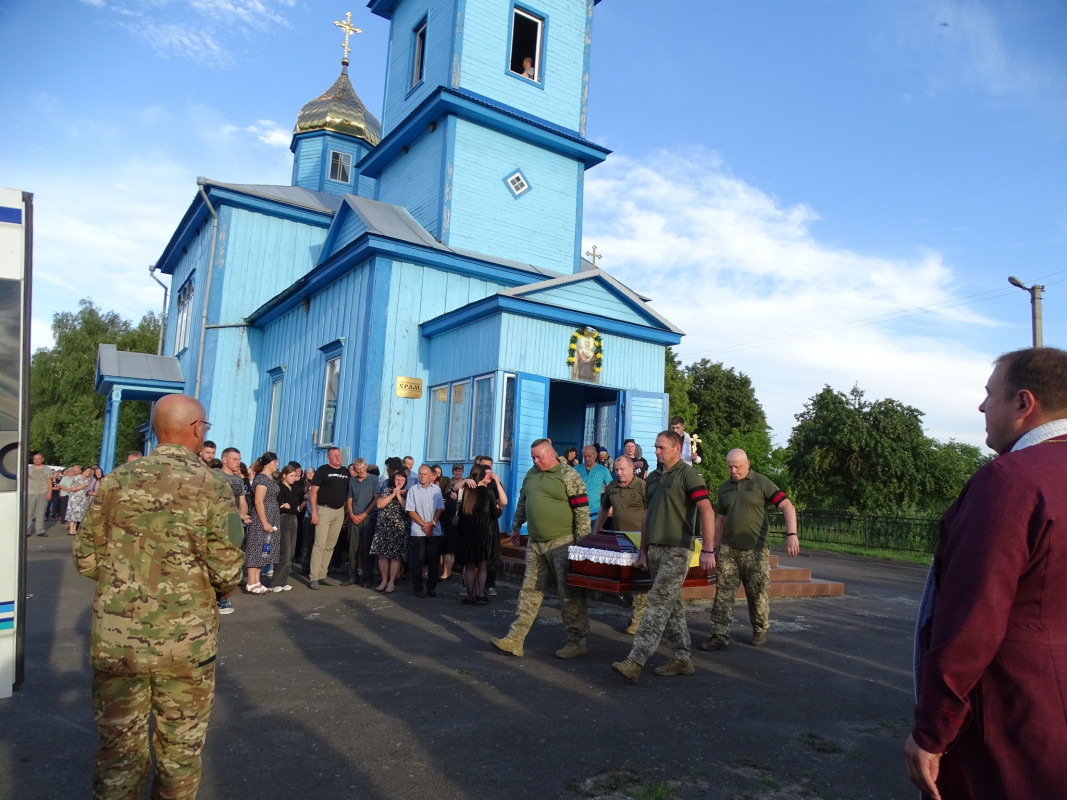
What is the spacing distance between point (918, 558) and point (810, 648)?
1427 cm

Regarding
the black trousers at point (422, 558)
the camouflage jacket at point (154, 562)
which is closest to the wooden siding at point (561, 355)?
the black trousers at point (422, 558)

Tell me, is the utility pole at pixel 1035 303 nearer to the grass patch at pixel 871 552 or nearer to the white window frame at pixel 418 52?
the grass patch at pixel 871 552

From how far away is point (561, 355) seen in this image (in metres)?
13.3

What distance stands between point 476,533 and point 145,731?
660 cm

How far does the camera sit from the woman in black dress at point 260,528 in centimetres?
961

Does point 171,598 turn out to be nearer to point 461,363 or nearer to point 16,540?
point 16,540

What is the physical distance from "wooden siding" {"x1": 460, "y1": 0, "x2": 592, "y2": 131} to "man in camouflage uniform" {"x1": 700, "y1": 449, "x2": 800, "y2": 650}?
12.2 m

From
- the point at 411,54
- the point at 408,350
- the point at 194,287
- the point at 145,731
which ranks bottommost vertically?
the point at 145,731

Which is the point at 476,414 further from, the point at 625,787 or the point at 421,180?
A: the point at 625,787

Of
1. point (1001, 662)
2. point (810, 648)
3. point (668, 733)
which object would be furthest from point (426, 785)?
point (810, 648)

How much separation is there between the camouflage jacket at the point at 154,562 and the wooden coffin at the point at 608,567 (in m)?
3.93

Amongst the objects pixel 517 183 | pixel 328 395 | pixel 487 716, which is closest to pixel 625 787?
pixel 487 716

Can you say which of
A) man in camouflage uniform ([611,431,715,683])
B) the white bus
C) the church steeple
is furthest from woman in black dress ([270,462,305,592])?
the church steeple

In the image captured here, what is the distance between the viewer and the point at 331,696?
528 cm
